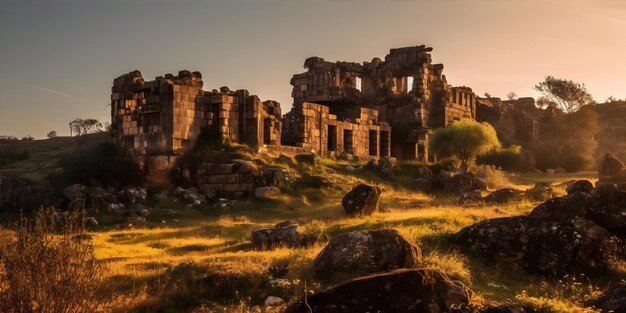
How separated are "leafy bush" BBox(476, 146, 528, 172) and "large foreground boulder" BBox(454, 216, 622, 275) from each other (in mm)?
30965

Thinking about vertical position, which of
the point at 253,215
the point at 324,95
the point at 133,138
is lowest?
the point at 253,215

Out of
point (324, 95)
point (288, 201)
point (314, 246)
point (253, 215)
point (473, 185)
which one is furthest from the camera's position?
point (324, 95)

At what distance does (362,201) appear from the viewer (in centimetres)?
1936

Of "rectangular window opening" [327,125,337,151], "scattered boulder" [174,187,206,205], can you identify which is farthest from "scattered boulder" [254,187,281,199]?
"rectangular window opening" [327,125,337,151]

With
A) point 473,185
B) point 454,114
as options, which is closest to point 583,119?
point 454,114

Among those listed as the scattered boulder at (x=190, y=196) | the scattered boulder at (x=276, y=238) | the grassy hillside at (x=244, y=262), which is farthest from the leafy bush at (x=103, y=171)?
the scattered boulder at (x=276, y=238)

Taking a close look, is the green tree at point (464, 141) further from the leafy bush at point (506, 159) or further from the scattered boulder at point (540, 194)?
the scattered boulder at point (540, 194)

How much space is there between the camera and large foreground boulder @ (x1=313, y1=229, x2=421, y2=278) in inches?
392

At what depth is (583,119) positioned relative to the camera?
2238 inches

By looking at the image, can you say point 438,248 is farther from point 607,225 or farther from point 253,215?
point 253,215

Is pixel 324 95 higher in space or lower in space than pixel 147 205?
higher

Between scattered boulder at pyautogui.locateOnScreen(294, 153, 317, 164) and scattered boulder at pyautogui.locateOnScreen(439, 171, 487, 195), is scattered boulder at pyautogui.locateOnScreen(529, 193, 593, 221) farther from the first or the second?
scattered boulder at pyautogui.locateOnScreen(294, 153, 317, 164)

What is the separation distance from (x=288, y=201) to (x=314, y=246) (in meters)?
11.5

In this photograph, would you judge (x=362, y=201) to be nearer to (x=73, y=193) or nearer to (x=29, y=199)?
(x=73, y=193)
